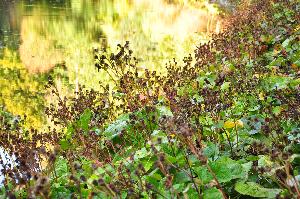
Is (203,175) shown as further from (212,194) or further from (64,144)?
(64,144)

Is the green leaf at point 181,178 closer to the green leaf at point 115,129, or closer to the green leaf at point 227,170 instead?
the green leaf at point 227,170

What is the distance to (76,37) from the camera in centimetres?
2048

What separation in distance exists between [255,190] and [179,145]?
564mm

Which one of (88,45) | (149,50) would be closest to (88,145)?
(149,50)

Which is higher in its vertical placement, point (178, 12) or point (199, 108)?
point (199, 108)

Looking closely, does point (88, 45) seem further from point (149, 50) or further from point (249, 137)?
point (249, 137)

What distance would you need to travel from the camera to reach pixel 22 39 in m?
20.2

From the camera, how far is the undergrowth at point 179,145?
8.75 ft

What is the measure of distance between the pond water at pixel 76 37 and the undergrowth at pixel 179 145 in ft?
15.7

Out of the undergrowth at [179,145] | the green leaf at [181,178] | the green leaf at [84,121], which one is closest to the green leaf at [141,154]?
the undergrowth at [179,145]

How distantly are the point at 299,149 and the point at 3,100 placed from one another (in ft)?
32.0

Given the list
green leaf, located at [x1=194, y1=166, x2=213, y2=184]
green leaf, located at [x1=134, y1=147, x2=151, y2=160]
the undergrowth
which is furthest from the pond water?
green leaf, located at [x1=194, y1=166, x2=213, y2=184]

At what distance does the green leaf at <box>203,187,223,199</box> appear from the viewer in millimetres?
2797

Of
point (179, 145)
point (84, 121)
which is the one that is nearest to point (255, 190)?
point (179, 145)
